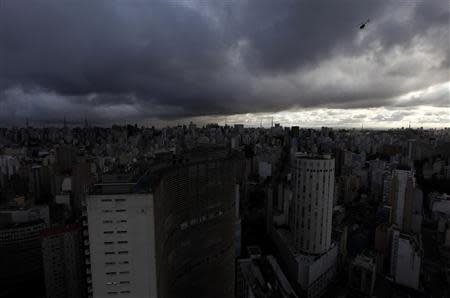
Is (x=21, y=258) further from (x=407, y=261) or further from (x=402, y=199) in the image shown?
(x=402, y=199)

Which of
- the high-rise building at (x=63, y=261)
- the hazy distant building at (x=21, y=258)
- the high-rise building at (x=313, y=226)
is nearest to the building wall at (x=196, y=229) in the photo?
the high-rise building at (x=313, y=226)

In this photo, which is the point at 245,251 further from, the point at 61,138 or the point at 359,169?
the point at 61,138

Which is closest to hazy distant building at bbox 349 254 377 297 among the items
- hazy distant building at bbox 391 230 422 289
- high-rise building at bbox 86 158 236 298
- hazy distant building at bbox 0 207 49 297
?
hazy distant building at bbox 391 230 422 289

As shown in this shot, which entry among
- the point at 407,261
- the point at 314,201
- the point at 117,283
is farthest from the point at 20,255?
the point at 407,261

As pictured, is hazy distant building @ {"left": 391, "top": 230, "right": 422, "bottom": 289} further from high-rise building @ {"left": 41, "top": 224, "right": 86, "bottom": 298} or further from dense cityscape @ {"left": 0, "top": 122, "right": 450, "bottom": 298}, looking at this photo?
high-rise building @ {"left": 41, "top": 224, "right": 86, "bottom": 298}

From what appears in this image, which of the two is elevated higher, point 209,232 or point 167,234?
point 167,234
